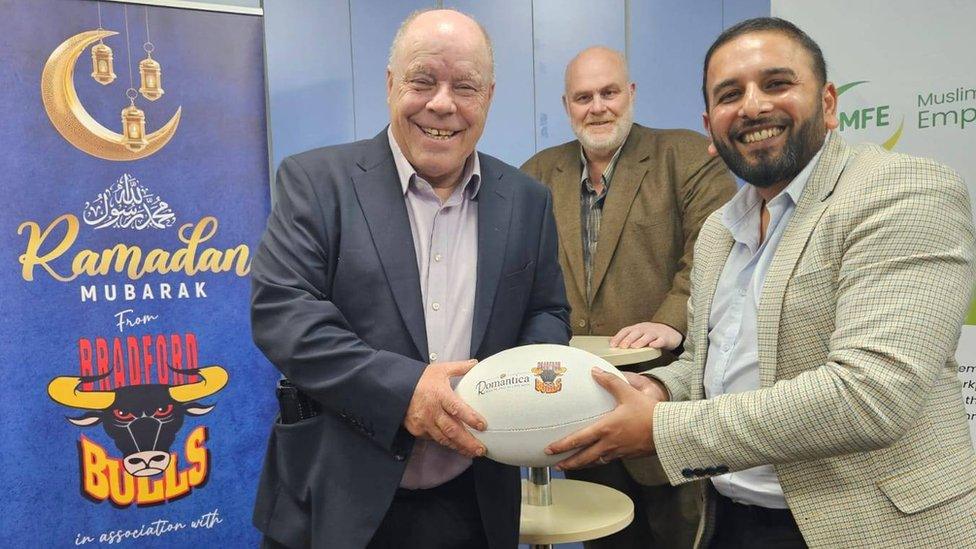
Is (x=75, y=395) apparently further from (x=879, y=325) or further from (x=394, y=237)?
(x=879, y=325)

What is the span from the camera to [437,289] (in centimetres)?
161

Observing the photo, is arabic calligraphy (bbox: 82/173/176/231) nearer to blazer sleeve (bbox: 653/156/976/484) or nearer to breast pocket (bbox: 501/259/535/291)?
breast pocket (bbox: 501/259/535/291)

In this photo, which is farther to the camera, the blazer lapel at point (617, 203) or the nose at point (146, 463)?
the nose at point (146, 463)

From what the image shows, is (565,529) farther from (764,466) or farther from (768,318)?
(768,318)

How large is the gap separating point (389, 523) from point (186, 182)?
222 centimetres

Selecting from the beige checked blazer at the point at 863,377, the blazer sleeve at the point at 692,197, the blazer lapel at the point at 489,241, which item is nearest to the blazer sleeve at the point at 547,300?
the blazer lapel at the point at 489,241

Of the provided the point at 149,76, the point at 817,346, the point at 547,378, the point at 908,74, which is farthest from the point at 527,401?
the point at 149,76

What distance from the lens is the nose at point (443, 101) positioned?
5.31 ft

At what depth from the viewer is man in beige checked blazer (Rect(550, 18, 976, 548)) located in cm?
133

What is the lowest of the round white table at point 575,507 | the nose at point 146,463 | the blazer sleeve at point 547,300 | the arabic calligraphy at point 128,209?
the nose at point 146,463

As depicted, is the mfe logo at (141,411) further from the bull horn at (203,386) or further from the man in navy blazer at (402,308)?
the man in navy blazer at (402,308)

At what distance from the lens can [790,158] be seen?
1591 millimetres

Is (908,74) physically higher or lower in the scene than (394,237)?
higher

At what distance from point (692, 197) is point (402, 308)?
5.34 ft
